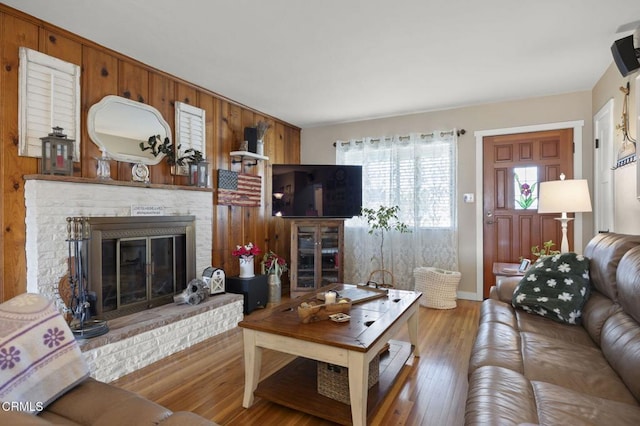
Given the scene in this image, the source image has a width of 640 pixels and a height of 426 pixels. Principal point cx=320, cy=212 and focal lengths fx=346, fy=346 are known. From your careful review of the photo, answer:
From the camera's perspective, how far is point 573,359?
1666 millimetres

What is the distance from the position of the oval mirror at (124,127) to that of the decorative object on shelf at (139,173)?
51 millimetres

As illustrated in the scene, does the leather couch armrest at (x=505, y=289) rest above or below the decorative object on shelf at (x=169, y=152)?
below

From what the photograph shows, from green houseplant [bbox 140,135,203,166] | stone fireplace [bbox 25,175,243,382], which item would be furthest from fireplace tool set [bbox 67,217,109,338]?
green houseplant [bbox 140,135,203,166]

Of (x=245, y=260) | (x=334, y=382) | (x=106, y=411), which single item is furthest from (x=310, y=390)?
(x=245, y=260)

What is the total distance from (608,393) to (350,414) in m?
1.13

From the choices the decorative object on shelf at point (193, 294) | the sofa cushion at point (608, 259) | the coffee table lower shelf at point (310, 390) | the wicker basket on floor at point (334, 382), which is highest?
the sofa cushion at point (608, 259)

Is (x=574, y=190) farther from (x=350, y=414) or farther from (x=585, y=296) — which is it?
(x=350, y=414)

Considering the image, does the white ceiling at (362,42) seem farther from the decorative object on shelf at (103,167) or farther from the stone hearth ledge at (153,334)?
the stone hearth ledge at (153,334)

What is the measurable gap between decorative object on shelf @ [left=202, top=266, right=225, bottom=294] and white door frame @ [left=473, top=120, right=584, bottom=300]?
3.04 metres

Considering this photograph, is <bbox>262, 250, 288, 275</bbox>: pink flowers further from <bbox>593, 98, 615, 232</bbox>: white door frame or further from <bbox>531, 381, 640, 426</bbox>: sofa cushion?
<bbox>593, 98, 615, 232</bbox>: white door frame

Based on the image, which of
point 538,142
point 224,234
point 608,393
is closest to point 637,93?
point 538,142

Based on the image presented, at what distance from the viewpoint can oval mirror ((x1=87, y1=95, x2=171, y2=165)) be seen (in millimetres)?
2760

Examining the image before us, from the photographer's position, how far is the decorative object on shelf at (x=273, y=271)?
14.1 ft
